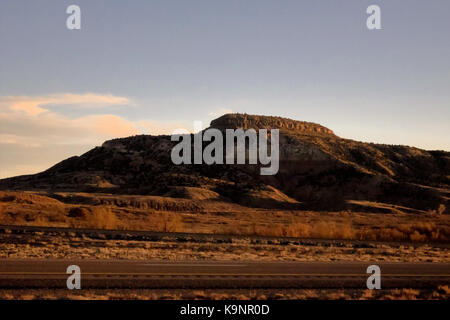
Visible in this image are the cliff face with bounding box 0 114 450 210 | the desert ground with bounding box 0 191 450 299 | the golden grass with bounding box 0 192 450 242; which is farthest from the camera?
the cliff face with bounding box 0 114 450 210

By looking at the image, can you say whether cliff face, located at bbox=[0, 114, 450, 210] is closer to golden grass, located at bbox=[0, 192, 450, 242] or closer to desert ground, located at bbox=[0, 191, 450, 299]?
golden grass, located at bbox=[0, 192, 450, 242]

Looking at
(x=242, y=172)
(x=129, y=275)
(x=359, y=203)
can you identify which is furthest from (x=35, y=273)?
(x=242, y=172)

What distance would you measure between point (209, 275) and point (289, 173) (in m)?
84.1

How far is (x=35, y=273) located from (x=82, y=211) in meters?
26.8

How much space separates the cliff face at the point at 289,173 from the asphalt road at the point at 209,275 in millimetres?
59142

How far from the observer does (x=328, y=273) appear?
45.2ft

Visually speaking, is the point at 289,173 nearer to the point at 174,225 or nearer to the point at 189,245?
the point at 174,225

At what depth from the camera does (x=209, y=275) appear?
12.6 metres

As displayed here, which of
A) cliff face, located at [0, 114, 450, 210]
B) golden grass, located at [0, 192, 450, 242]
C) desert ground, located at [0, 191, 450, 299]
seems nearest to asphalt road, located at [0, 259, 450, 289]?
desert ground, located at [0, 191, 450, 299]

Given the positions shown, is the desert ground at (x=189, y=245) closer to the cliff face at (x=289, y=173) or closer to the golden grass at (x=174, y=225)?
the golden grass at (x=174, y=225)

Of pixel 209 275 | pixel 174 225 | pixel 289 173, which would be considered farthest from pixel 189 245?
pixel 289 173

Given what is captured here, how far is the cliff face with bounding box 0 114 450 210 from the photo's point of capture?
81.8 m

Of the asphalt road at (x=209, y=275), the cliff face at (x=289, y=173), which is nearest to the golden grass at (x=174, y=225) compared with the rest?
the asphalt road at (x=209, y=275)

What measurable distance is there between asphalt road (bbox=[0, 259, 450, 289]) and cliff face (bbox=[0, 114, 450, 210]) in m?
59.1
